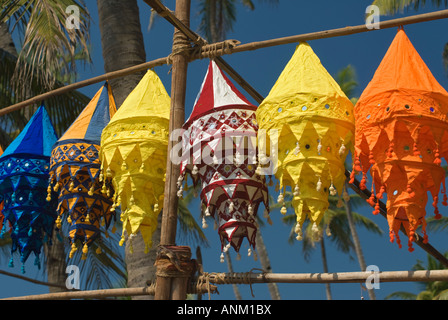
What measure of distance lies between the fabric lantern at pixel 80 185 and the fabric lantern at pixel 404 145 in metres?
1.70

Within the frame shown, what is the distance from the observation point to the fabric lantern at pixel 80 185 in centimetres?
421

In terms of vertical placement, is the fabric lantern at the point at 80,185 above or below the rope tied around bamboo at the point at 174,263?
above

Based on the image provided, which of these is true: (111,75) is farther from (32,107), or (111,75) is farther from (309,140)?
(32,107)

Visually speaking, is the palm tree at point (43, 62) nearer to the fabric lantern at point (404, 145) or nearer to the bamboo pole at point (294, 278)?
the bamboo pole at point (294, 278)

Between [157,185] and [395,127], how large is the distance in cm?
149

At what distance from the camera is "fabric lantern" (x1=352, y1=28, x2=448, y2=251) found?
3199 millimetres

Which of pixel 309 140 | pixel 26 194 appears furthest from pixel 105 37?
pixel 309 140

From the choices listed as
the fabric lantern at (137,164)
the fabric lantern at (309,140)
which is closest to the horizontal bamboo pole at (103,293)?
the fabric lantern at (137,164)

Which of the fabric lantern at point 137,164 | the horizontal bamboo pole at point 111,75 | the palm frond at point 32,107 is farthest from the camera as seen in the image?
the palm frond at point 32,107

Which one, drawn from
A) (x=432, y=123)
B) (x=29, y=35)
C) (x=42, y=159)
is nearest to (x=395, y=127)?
(x=432, y=123)

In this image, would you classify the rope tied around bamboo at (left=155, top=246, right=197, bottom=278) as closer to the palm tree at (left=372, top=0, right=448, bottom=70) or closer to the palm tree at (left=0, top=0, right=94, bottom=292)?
the palm tree at (left=0, top=0, right=94, bottom=292)

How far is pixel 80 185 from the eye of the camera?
423 centimetres

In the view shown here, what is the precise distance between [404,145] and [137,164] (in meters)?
1.59
